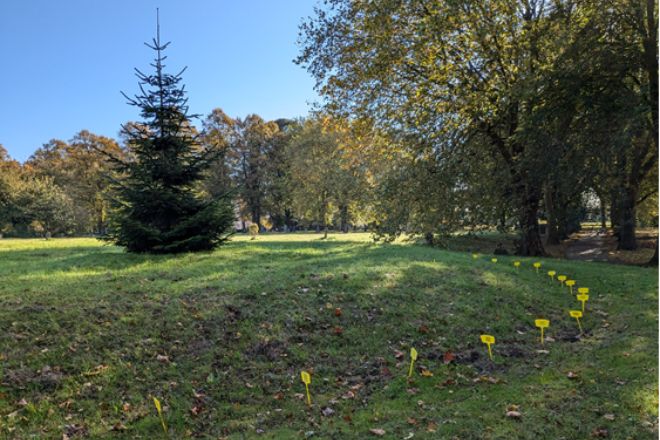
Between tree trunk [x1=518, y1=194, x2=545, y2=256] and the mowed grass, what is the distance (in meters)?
5.75

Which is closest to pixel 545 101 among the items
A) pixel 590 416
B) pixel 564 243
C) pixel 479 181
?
pixel 479 181

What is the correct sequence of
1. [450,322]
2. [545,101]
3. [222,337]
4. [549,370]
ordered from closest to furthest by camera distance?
[549,370] < [222,337] < [450,322] < [545,101]

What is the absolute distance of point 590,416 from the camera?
3479 mm

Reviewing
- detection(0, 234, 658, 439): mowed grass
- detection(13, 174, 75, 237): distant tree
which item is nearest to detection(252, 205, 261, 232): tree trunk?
detection(13, 174, 75, 237): distant tree

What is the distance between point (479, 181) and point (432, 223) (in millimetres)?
2266

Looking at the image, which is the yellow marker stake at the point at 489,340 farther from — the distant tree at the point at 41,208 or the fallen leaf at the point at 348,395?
the distant tree at the point at 41,208

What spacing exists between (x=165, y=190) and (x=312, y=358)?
22.2 feet

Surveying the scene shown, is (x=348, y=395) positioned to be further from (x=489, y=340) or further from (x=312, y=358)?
(x=489, y=340)

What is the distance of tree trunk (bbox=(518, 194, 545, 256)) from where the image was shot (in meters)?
13.2

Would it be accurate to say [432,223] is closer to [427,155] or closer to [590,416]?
[427,155]

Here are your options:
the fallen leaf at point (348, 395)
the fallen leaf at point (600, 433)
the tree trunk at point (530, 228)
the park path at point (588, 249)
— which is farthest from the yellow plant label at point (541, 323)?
the park path at point (588, 249)

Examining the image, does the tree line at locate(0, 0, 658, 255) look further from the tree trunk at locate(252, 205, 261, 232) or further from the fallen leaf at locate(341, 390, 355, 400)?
the tree trunk at locate(252, 205, 261, 232)

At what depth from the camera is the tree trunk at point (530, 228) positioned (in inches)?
520

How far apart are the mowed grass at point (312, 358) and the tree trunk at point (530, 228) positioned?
18.9 ft
